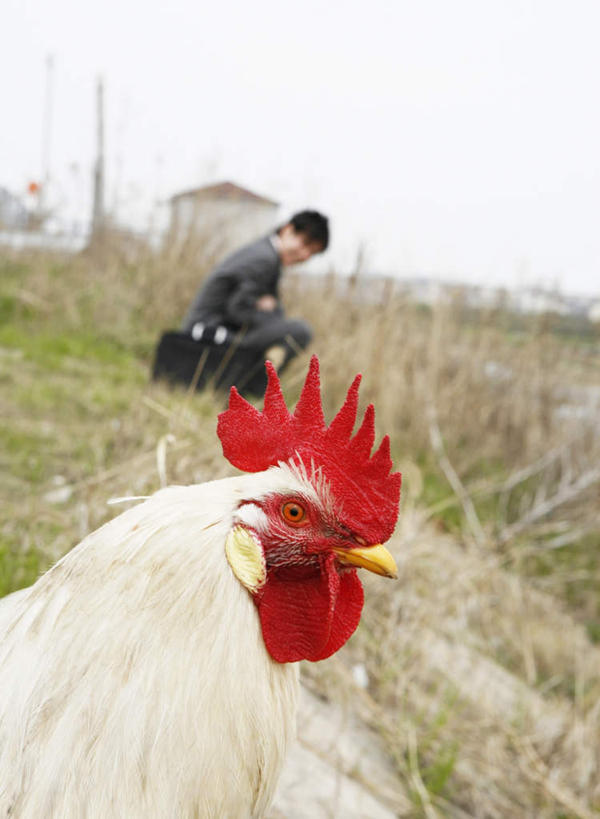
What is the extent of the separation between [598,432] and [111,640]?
6.05 metres

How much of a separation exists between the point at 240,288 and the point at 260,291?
0.22 metres

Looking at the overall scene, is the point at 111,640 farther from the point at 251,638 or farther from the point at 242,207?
the point at 242,207

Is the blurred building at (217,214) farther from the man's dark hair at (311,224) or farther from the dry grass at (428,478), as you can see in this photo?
the man's dark hair at (311,224)

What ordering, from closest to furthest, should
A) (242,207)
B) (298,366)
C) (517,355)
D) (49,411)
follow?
(298,366)
(49,411)
(517,355)
(242,207)

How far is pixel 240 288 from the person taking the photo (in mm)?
5383

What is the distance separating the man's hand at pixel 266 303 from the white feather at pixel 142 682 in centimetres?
438

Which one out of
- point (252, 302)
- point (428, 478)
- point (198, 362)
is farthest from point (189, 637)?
point (428, 478)

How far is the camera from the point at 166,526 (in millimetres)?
1174

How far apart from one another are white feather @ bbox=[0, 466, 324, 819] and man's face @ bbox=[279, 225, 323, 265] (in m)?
4.50

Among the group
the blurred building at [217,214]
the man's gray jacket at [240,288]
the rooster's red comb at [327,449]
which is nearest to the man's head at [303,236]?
the man's gray jacket at [240,288]

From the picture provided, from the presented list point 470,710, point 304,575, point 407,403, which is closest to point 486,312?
point 407,403

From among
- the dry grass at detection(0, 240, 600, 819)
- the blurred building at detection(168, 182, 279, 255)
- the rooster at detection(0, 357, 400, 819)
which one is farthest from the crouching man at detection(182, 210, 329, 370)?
the rooster at detection(0, 357, 400, 819)

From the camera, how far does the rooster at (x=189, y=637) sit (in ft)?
3.54

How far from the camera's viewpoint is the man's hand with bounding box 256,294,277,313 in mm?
5484
